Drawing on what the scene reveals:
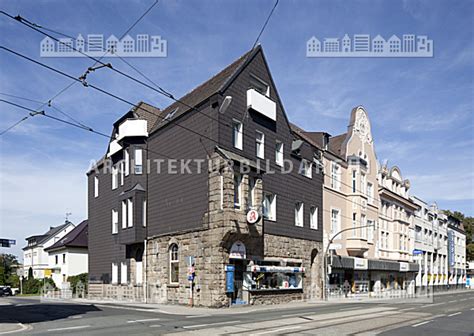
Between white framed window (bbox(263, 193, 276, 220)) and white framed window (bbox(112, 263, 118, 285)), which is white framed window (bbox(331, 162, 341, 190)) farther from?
white framed window (bbox(112, 263, 118, 285))

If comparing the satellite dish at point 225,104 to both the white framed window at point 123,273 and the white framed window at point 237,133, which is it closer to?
the white framed window at point 237,133

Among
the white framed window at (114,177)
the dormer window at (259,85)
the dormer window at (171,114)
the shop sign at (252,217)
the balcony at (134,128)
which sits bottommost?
the shop sign at (252,217)

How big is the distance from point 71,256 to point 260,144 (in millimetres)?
31578

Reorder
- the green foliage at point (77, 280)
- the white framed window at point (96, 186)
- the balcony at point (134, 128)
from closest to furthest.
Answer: the balcony at point (134, 128)
the white framed window at point (96, 186)
the green foliage at point (77, 280)

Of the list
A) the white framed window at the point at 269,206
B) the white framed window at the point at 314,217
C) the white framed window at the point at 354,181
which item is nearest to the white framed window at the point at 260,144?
the white framed window at the point at 269,206

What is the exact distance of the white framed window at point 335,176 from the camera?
39.7 metres

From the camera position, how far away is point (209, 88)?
1176 inches

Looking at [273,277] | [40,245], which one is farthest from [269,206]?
[40,245]

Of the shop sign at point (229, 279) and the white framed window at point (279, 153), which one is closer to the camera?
the shop sign at point (229, 279)

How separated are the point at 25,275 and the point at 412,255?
4812 centimetres

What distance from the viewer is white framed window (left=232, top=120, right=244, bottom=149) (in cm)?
2875

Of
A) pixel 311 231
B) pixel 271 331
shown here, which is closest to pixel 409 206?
pixel 311 231

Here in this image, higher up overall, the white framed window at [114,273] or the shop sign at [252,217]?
the shop sign at [252,217]

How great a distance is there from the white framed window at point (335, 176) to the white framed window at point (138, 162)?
1491 cm
